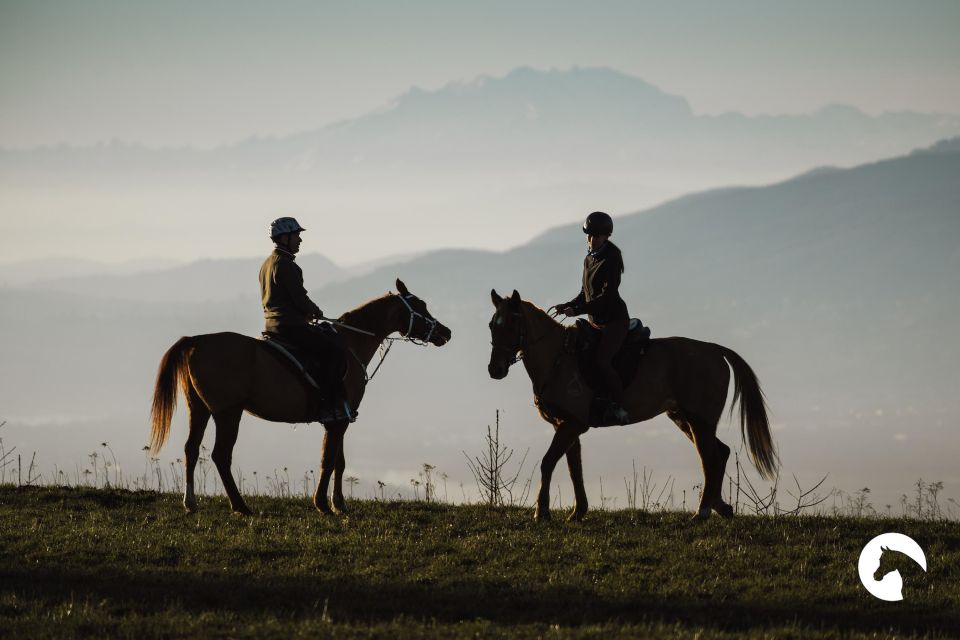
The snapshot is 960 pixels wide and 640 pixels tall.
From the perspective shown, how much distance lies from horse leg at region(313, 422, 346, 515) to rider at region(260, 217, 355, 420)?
25cm

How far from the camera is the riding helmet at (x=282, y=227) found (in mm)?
15656

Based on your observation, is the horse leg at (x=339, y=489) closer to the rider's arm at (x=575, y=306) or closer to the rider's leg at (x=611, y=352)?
the rider's arm at (x=575, y=306)

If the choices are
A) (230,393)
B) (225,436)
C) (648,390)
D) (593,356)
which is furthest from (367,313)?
(648,390)

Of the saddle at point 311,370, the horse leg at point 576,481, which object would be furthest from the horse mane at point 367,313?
the horse leg at point 576,481

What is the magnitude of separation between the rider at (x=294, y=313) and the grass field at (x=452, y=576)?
1.80 metres

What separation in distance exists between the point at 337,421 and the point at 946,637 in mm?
8245

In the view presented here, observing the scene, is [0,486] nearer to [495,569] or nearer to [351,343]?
[351,343]

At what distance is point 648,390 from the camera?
15.4m

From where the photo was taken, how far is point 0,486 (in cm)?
1853

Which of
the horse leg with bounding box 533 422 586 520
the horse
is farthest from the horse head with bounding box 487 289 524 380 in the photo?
the horse

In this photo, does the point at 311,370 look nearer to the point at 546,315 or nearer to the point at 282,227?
the point at 282,227

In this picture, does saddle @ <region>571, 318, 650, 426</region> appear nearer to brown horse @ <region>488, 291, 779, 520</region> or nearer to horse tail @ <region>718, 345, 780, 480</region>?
brown horse @ <region>488, 291, 779, 520</region>

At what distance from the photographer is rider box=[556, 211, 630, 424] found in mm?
15094

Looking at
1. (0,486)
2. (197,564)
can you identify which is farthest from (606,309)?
(0,486)
